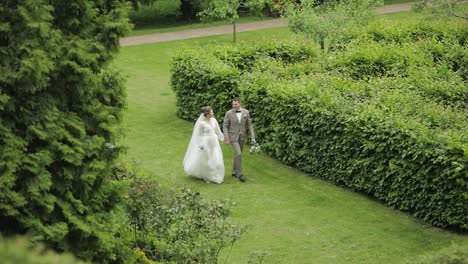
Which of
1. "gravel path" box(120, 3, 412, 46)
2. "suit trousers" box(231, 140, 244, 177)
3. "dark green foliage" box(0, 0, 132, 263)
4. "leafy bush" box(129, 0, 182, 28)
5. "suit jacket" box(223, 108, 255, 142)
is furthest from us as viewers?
"leafy bush" box(129, 0, 182, 28)

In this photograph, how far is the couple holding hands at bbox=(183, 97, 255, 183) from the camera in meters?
18.7

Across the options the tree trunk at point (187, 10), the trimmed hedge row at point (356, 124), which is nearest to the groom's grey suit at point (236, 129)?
the trimmed hedge row at point (356, 124)

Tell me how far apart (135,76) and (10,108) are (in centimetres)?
2057

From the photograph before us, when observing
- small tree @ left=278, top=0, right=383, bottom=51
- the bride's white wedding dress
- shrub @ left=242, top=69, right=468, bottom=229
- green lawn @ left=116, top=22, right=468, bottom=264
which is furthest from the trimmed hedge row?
small tree @ left=278, top=0, right=383, bottom=51

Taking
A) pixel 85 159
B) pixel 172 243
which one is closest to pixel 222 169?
pixel 172 243

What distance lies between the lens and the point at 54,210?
9539mm

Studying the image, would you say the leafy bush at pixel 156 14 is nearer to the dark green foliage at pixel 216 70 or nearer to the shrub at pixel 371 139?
the dark green foliage at pixel 216 70

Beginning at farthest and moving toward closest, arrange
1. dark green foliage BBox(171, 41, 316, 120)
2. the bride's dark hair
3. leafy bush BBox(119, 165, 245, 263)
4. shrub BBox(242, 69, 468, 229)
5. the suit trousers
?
dark green foliage BBox(171, 41, 316, 120) → the suit trousers → the bride's dark hair → shrub BBox(242, 69, 468, 229) → leafy bush BBox(119, 165, 245, 263)

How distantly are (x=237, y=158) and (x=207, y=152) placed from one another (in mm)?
694

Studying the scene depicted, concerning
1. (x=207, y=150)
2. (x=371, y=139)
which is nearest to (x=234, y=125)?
(x=207, y=150)

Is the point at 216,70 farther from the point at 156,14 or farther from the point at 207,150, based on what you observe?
the point at 156,14

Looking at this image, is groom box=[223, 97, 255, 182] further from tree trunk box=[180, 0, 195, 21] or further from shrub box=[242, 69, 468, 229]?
tree trunk box=[180, 0, 195, 21]

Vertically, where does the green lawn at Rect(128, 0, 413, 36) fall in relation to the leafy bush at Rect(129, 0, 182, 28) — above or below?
below

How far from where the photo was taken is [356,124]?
17.9 meters
